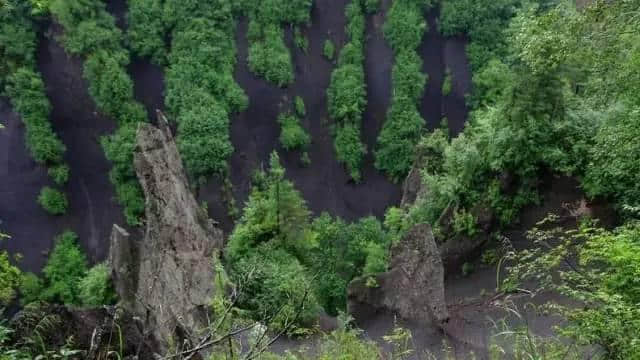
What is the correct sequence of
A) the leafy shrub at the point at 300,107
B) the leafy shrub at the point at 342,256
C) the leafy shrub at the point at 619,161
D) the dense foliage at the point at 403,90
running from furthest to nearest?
1. the leafy shrub at the point at 300,107
2. the dense foliage at the point at 403,90
3. the leafy shrub at the point at 342,256
4. the leafy shrub at the point at 619,161

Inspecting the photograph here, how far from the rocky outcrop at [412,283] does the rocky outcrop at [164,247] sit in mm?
4163

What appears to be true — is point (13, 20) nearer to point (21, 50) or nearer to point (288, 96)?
point (21, 50)

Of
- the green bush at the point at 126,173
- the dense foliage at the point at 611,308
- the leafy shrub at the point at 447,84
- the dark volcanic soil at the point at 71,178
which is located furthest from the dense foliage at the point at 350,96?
the dense foliage at the point at 611,308

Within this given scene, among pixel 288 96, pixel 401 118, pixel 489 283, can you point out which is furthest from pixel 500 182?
pixel 288 96

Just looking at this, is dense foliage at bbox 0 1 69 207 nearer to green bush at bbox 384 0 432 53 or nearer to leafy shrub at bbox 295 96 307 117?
leafy shrub at bbox 295 96 307 117

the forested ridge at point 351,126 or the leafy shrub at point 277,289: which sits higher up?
the forested ridge at point 351,126

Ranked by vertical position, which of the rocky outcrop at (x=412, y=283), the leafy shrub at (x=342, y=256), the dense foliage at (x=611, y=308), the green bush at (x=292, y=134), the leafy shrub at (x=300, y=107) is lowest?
the leafy shrub at (x=342, y=256)

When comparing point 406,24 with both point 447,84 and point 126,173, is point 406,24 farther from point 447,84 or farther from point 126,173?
point 126,173

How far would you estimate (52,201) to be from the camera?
3108cm

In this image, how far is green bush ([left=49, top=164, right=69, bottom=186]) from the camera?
31.7 m

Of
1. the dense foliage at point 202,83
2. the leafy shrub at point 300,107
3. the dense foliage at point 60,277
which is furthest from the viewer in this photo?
the leafy shrub at point 300,107

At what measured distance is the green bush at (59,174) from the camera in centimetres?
3166

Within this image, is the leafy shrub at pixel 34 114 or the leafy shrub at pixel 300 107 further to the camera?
the leafy shrub at pixel 300 107

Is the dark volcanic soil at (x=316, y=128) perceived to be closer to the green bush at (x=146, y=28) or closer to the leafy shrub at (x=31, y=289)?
the green bush at (x=146, y=28)
